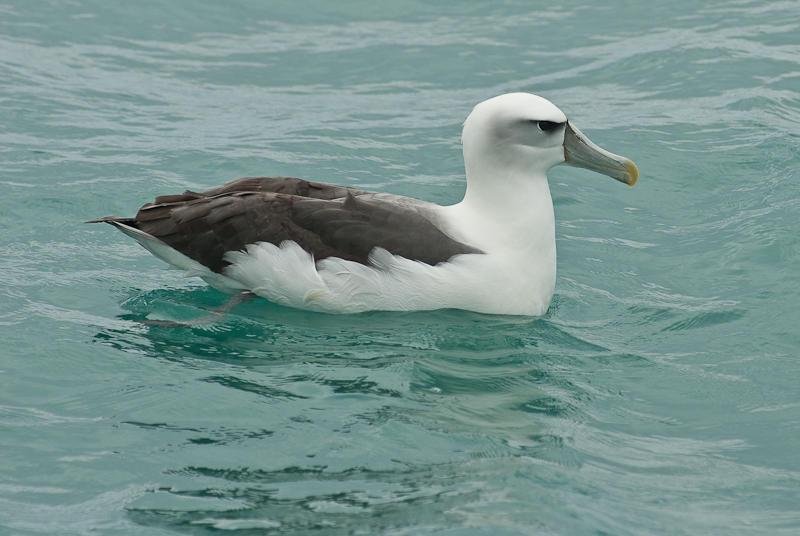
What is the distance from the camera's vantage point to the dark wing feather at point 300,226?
363 inches

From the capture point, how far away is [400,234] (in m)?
9.24

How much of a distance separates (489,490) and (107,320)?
3.84 meters

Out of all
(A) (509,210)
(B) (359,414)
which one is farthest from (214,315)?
(A) (509,210)

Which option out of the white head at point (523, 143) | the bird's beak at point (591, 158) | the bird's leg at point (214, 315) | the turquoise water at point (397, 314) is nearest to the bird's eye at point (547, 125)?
the white head at point (523, 143)

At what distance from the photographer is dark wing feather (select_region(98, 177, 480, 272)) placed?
9227mm

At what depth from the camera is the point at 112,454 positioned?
7094mm

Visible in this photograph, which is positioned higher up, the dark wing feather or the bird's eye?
the bird's eye

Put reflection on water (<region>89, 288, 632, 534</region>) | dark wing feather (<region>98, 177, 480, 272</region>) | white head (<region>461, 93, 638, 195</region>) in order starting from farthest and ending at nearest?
white head (<region>461, 93, 638, 195</region>), dark wing feather (<region>98, 177, 480, 272</region>), reflection on water (<region>89, 288, 632, 534</region>)

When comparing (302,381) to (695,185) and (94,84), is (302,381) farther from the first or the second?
(94,84)

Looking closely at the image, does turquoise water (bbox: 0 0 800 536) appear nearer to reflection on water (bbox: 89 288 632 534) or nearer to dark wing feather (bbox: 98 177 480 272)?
reflection on water (bbox: 89 288 632 534)

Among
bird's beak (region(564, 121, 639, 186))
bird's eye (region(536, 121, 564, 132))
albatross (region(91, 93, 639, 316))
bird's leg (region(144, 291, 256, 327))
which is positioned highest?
bird's eye (region(536, 121, 564, 132))

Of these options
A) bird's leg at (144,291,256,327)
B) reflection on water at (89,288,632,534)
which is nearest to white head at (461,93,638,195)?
reflection on water at (89,288,632,534)

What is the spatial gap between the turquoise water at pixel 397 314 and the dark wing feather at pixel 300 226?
520 mm

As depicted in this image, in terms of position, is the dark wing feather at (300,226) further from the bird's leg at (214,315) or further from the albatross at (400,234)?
the bird's leg at (214,315)
